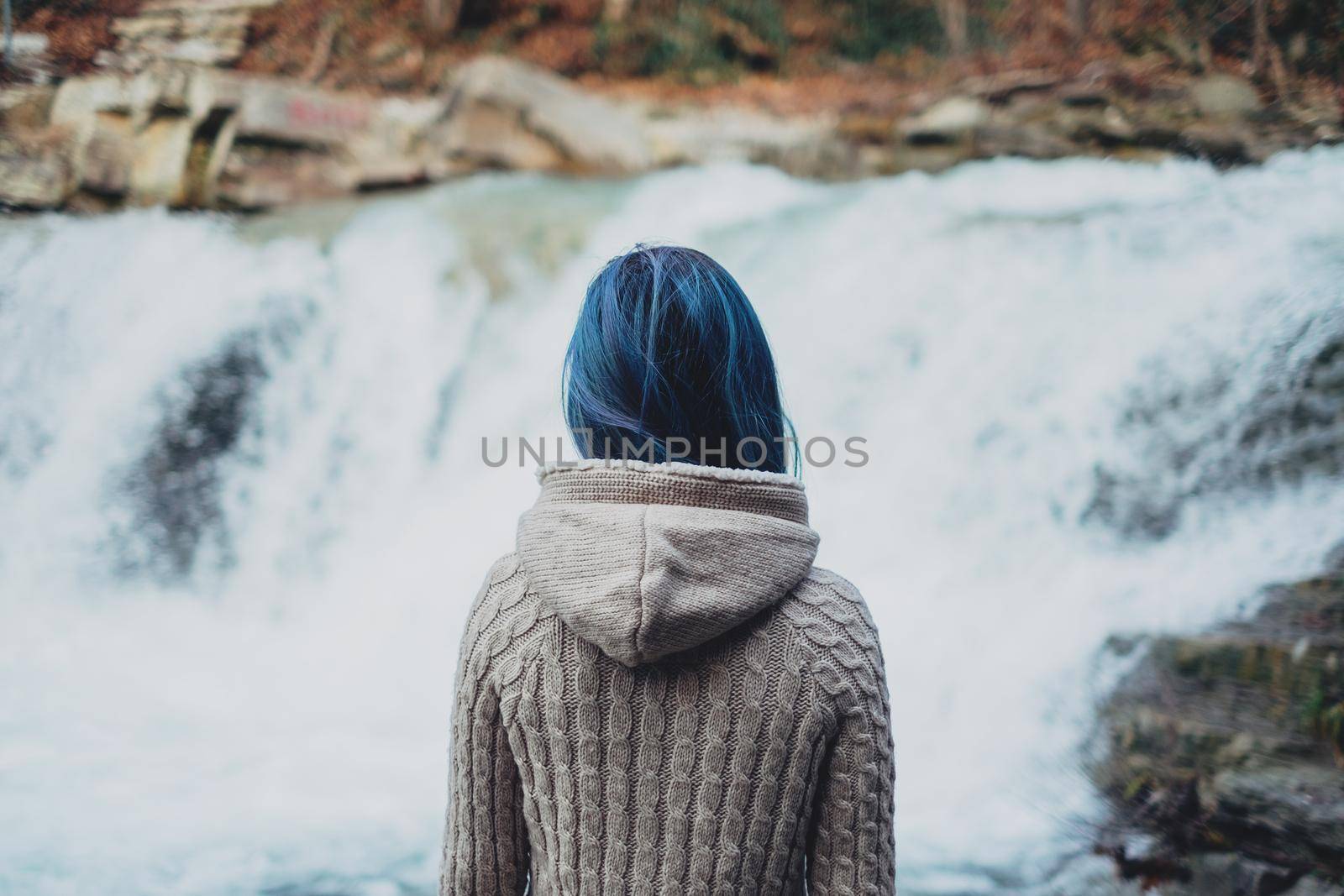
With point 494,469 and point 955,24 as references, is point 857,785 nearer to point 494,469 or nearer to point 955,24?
point 494,469

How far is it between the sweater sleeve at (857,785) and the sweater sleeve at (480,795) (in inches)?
12.6

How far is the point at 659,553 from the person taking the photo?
0.95m

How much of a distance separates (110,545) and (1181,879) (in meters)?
4.57

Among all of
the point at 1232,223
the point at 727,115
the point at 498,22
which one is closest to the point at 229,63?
the point at 498,22

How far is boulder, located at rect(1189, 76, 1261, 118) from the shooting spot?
207 inches

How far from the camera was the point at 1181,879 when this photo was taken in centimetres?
300

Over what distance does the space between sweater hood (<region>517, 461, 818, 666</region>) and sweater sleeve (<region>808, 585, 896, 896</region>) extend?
0.32 ft

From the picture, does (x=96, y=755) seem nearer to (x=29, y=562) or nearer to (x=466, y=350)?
(x=29, y=562)

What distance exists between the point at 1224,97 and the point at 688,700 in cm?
→ 553

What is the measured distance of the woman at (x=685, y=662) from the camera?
1.00 meters

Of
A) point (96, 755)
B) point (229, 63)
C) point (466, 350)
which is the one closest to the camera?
point (96, 755)

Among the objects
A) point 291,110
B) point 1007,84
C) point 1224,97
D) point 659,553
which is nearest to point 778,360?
point 1007,84

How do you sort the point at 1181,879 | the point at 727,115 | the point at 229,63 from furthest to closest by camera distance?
the point at 727,115, the point at 229,63, the point at 1181,879

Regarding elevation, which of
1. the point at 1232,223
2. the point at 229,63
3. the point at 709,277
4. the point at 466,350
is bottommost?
the point at 709,277
